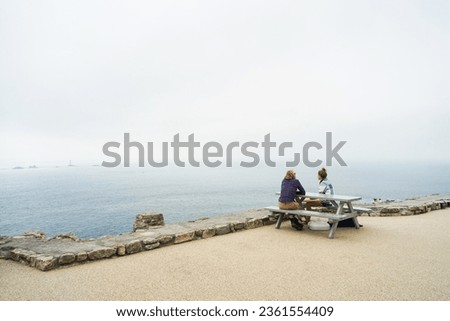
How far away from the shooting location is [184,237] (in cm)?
581

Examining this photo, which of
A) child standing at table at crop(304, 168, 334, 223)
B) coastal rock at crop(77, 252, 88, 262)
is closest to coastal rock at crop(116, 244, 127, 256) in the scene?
coastal rock at crop(77, 252, 88, 262)

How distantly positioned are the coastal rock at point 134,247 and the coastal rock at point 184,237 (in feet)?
2.42

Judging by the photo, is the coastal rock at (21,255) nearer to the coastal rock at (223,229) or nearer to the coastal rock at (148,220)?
the coastal rock at (223,229)

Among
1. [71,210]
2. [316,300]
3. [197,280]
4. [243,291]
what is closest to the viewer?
[316,300]

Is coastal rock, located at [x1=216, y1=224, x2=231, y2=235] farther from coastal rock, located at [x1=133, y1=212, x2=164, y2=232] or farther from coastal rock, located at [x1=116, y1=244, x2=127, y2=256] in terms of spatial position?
coastal rock, located at [x1=133, y1=212, x2=164, y2=232]

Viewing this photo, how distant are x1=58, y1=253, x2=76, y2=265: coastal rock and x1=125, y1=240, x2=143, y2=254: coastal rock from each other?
84 cm

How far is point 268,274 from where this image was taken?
412cm

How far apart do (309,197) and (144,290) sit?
4516 millimetres

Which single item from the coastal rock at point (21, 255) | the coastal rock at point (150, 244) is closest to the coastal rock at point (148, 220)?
the coastal rock at point (150, 244)

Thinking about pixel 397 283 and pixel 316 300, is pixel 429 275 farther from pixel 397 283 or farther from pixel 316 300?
pixel 316 300

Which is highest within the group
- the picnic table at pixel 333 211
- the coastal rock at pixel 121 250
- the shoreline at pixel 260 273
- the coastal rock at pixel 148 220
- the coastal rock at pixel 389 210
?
the picnic table at pixel 333 211

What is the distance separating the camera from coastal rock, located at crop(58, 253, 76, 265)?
14.6 ft

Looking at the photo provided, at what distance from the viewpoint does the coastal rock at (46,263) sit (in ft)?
14.1

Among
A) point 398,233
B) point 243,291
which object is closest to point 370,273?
point 243,291
